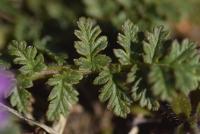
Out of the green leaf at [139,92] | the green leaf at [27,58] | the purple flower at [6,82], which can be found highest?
the green leaf at [27,58]

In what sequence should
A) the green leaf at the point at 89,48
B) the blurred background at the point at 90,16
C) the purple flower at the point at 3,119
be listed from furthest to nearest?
1. the blurred background at the point at 90,16
2. the purple flower at the point at 3,119
3. the green leaf at the point at 89,48

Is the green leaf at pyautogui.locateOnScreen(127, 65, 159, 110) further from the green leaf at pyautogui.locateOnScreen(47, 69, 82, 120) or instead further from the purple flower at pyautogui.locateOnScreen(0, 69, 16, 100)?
the purple flower at pyautogui.locateOnScreen(0, 69, 16, 100)

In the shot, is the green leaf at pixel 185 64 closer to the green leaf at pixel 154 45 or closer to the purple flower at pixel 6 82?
the green leaf at pixel 154 45

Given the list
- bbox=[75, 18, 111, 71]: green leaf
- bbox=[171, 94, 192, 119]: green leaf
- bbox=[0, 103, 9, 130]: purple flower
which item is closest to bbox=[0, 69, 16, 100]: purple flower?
bbox=[0, 103, 9, 130]: purple flower

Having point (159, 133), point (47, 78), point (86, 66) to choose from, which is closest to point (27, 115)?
point (47, 78)

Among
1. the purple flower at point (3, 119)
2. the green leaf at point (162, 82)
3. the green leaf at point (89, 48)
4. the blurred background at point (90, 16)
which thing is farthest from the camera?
the blurred background at point (90, 16)

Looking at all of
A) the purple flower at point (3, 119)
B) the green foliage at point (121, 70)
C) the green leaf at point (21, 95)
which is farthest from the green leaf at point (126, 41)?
the purple flower at point (3, 119)

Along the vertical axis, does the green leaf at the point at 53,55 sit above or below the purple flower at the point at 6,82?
above

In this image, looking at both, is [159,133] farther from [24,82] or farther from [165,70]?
[24,82]
